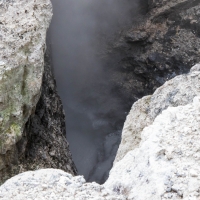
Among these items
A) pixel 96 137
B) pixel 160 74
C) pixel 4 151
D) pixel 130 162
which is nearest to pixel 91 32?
pixel 160 74

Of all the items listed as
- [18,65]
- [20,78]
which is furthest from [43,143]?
[18,65]

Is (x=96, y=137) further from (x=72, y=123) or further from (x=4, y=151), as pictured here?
(x=4, y=151)

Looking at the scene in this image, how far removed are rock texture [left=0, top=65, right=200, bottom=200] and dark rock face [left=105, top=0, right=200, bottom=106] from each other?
303 inches

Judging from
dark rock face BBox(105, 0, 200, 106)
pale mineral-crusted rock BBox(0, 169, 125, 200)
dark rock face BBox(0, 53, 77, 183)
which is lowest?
pale mineral-crusted rock BBox(0, 169, 125, 200)

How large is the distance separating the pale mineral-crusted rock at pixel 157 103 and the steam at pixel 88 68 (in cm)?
559

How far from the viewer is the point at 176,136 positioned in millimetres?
2779

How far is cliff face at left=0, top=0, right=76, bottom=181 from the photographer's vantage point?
15.7 ft

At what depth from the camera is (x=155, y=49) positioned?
424 inches

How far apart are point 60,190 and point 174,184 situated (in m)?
0.96

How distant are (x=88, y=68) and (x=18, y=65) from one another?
294 inches

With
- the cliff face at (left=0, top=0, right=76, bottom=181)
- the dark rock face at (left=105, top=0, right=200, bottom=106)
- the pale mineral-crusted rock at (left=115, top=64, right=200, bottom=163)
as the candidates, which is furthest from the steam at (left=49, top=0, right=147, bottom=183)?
the pale mineral-crusted rock at (left=115, top=64, right=200, bottom=163)

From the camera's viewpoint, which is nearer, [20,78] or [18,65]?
[18,65]

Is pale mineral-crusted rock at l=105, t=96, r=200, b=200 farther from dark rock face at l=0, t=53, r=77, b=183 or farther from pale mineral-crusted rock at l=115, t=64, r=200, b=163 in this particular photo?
dark rock face at l=0, t=53, r=77, b=183

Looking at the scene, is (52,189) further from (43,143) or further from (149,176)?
(43,143)
